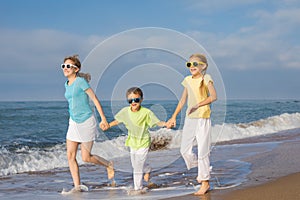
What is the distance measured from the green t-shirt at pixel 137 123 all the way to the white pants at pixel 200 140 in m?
0.41

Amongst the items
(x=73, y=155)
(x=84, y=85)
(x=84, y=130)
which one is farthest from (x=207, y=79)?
(x=73, y=155)

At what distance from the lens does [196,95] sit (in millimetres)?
4961

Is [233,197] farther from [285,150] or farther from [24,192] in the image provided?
[285,150]

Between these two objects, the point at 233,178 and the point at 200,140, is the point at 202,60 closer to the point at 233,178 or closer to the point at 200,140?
the point at 200,140

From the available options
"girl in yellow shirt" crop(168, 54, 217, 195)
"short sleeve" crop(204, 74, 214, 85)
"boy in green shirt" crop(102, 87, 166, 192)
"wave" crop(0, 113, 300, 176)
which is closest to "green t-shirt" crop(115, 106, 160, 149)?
"boy in green shirt" crop(102, 87, 166, 192)

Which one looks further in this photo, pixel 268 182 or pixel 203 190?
pixel 268 182

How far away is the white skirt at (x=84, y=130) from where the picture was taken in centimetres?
A: 537

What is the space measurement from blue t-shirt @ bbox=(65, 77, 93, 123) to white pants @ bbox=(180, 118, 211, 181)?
1300mm

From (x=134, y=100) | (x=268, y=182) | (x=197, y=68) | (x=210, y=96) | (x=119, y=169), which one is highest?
(x=197, y=68)

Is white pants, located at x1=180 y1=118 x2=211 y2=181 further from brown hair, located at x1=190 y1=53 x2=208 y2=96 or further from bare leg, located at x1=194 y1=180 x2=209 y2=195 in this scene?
brown hair, located at x1=190 y1=53 x2=208 y2=96

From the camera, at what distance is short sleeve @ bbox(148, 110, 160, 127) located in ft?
16.8

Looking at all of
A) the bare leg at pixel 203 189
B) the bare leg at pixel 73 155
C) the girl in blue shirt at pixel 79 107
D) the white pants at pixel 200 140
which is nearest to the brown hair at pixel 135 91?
the girl in blue shirt at pixel 79 107

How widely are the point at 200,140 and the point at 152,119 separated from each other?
646 millimetres

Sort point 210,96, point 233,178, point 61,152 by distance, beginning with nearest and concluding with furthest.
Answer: point 210,96, point 233,178, point 61,152
